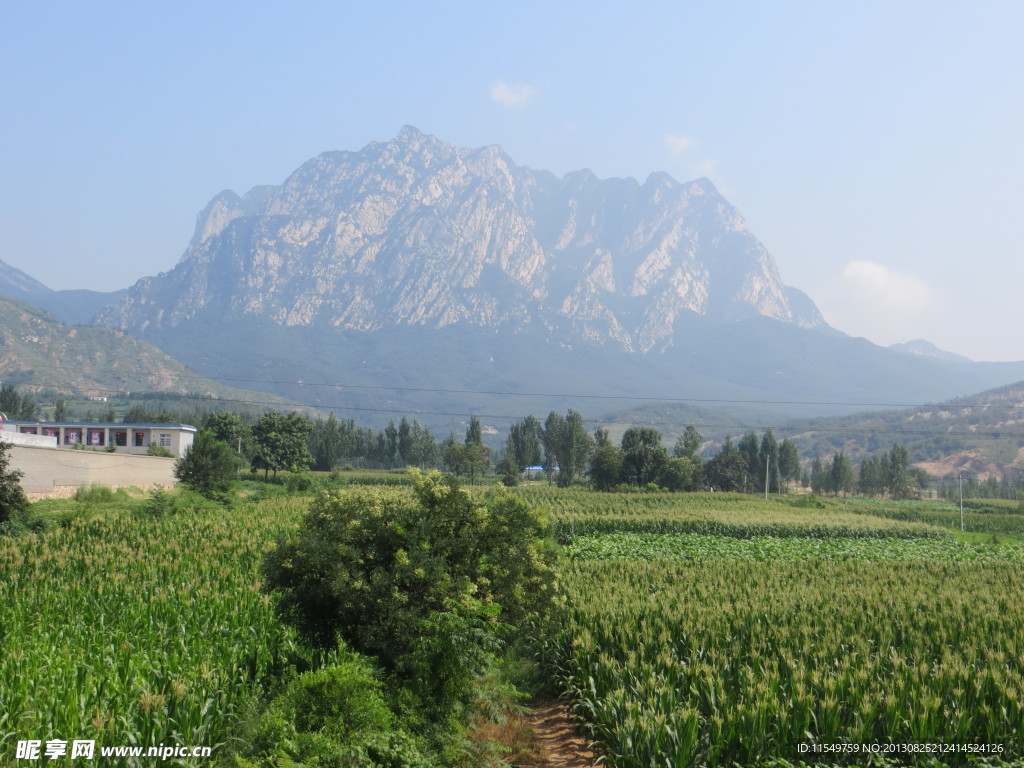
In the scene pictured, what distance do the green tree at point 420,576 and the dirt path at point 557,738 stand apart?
182 cm

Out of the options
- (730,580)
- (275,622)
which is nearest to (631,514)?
(730,580)

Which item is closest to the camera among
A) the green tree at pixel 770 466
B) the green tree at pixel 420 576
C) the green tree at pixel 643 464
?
the green tree at pixel 420 576

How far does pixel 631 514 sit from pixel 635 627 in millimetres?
36640

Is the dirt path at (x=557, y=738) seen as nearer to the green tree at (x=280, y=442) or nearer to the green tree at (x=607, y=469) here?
the green tree at (x=607, y=469)

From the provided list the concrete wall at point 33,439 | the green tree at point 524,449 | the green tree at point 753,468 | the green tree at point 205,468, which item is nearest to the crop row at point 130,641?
the green tree at point 205,468

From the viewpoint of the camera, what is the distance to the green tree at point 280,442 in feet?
272

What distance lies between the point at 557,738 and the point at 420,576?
12.4ft

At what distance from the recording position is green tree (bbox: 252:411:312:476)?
8294 centimetres

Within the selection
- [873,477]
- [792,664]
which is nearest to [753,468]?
[873,477]

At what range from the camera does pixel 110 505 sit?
3912cm

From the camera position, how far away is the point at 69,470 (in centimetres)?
4856

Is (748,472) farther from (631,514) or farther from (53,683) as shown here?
(53,683)

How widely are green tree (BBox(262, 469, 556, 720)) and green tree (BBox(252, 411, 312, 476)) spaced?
72262 mm

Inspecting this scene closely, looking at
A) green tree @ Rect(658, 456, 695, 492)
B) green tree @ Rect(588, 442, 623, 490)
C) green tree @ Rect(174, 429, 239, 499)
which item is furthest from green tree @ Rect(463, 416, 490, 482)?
green tree @ Rect(174, 429, 239, 499)
